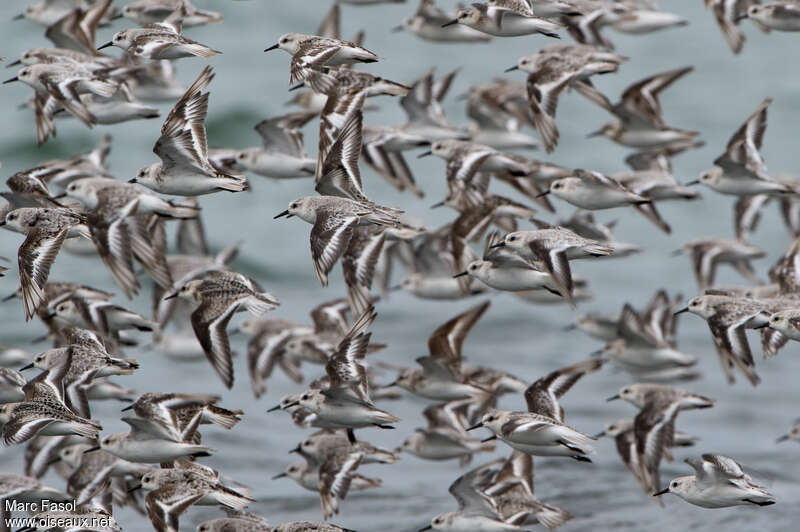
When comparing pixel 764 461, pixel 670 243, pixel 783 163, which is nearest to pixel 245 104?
pixel 670 243

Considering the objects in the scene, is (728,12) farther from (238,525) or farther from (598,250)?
(238,525)

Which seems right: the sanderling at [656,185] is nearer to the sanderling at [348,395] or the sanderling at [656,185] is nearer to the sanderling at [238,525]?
the sanderling at [348,395]

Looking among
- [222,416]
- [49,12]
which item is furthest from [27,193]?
[49,12]

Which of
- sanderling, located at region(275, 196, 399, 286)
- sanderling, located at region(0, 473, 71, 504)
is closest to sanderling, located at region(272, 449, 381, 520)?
sanderling, located at region(275, 196, 399, 286)

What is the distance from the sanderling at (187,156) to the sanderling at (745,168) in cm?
319

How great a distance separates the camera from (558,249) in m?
6.75

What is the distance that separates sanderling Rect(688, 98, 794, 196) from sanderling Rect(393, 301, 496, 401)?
1986 millimetres

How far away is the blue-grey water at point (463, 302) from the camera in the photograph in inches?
352

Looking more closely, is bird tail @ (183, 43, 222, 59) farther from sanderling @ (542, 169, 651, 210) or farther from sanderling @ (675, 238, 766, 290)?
sanderling @ (675, 238, 766, 290)

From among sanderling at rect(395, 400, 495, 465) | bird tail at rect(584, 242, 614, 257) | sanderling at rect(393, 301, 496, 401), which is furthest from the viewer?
sanderling at rect(395, 400, 495, 465)

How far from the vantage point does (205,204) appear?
1684cm

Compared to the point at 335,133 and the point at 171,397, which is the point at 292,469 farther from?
the point at 335,133

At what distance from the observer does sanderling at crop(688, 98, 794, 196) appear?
807cm

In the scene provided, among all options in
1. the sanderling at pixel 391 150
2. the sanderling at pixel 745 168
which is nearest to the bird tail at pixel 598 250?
the sanderling at pixel 745 168
